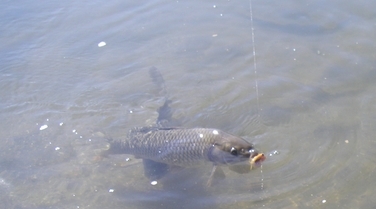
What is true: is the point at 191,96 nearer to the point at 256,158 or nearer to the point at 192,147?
the point at 192,147

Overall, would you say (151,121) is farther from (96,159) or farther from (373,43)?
(373,43)

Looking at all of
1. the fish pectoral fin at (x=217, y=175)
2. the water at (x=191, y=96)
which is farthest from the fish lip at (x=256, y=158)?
the fish pectoral fin at (x=217, y=175)

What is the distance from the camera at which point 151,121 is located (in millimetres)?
5637

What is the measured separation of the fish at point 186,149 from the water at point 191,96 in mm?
211

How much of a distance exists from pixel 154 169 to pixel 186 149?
2.02 feet

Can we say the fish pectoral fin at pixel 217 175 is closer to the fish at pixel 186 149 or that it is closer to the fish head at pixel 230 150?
the fish at pixel 186 149

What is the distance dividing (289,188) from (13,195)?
298 cm

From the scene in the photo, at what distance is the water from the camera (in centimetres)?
448

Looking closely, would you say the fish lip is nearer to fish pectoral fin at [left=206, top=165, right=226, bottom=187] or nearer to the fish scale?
the fish scale

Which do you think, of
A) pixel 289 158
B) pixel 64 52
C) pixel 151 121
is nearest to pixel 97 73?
pixel 64 52

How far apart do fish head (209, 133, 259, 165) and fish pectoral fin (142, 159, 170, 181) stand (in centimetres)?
65

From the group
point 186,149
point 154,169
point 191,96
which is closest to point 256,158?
point 186,149

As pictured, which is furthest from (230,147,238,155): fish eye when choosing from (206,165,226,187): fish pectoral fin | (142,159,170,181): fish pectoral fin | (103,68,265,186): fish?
(142,159,170,181): fish pectoral fin

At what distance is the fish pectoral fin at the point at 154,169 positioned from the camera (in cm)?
473
